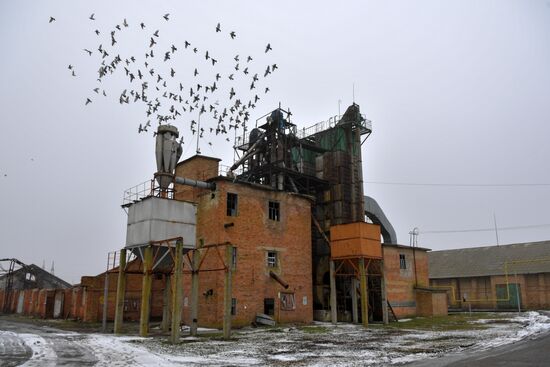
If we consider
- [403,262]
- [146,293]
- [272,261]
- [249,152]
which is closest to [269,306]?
[272,261]

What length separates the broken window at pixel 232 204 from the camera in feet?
85.7

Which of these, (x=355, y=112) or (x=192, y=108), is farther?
(x=355, y=112)

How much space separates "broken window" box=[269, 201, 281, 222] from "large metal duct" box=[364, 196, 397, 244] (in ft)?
34.7

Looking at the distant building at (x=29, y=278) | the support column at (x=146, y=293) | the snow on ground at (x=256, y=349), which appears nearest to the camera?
the snow on ground at (x=256, y=349)

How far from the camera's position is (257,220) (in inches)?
1067

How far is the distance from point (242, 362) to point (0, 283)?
5156 centimetres

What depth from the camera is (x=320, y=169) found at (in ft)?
116

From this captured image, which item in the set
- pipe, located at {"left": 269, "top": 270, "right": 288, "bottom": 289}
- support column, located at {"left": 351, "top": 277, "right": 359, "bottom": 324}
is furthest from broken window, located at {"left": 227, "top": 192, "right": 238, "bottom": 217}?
support column, located at {"left": 351, "top": 277, "right": 359, "bottom": 324}

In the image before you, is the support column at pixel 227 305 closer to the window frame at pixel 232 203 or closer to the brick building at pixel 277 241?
the brick building at pixel 277 241

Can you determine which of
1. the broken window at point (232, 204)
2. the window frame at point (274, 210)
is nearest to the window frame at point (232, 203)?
the broken window at point (232, 204)

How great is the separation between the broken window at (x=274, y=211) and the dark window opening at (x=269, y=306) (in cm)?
503

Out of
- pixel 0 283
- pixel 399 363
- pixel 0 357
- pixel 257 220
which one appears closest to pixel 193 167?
pixel 257 220

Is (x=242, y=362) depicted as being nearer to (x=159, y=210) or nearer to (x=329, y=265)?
(x=159, y=210)

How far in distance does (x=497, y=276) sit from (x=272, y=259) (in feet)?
99.3
